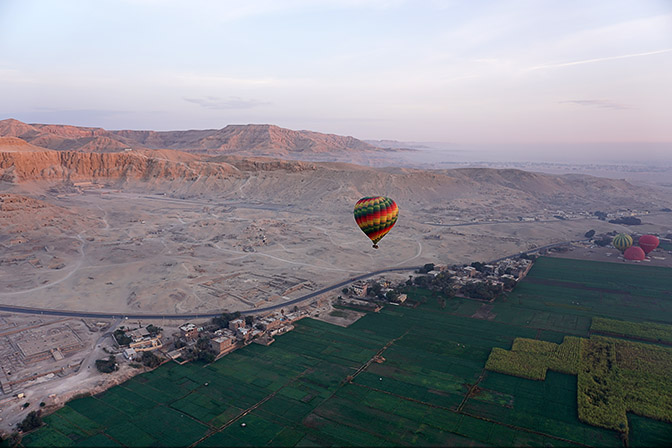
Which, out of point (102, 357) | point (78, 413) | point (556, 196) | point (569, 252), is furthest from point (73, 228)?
point (556, 196)

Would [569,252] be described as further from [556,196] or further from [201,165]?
[201,165]

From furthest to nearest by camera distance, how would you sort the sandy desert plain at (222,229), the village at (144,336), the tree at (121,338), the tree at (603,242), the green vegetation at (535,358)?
the tree at (603,242) → the sandy desert plain at (222,229) → the tree at (121,338) → the green vegetation at (535,358) → the village at (144,336)

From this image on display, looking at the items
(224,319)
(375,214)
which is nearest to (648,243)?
(375,214)

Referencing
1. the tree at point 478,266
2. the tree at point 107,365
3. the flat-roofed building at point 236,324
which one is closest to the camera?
the tree at point 107,365

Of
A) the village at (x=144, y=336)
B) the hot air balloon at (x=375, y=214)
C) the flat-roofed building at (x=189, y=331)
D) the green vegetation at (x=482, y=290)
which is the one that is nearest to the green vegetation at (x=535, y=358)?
the green vegetation at (x=482, y=290)

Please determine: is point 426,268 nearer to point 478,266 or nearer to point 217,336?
point 478,266

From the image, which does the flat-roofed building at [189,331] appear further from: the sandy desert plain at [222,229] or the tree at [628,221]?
the tree at [628,221]

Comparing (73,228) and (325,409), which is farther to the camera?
(73,228)
